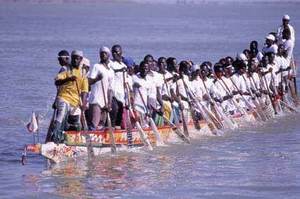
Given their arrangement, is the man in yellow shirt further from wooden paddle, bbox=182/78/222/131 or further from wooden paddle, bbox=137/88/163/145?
wooden paddle, bbox=182/78/222/131

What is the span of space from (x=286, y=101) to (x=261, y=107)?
2.12 metres

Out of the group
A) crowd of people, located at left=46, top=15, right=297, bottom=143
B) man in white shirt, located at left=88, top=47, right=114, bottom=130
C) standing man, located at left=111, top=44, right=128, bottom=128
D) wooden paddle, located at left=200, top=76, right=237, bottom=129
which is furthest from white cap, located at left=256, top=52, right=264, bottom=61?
man in white shirt, located at left=88, top=47, right=114, bottom=130

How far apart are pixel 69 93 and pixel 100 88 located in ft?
3.53

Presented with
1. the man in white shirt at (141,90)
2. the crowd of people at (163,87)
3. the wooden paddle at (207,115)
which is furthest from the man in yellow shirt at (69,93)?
the wooden paddle at (207,115)

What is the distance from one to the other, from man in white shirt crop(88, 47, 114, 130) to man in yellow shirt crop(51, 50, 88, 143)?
0.77 metres

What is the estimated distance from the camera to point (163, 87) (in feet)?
67.8

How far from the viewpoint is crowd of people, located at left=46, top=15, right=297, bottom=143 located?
17.8 metres

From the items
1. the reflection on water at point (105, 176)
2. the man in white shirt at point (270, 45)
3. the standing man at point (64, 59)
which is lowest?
the reflection on water at point (105, 176)

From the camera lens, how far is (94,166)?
725 inches

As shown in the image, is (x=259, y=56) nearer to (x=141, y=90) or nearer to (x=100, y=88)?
(x=141, y=90)

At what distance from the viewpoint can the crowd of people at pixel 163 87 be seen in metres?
17.8

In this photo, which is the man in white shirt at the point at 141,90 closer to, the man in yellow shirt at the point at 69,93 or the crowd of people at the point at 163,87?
the crowd of people at the point at 163,87

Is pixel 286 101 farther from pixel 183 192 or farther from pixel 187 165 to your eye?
pixel 183 192

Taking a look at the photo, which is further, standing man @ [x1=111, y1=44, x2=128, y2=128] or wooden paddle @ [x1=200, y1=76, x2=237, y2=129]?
wooden paddle @ [x1=200, y1=76, x2=237, y2=129]
